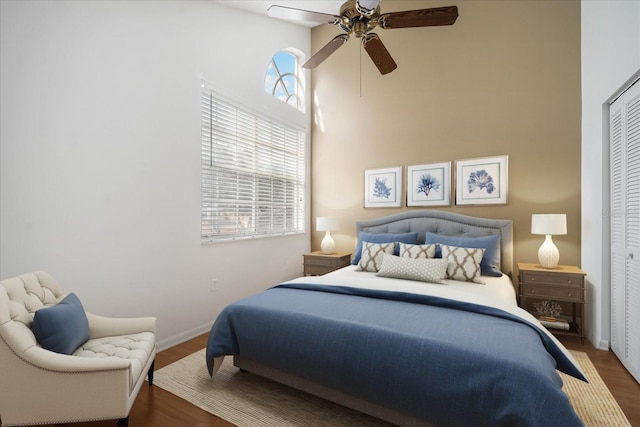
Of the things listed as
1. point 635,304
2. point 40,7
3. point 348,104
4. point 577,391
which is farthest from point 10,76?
point 635,304

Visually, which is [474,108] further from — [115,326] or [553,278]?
[115,326]

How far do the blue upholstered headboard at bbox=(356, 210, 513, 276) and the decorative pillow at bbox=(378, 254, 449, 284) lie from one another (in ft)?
2.65

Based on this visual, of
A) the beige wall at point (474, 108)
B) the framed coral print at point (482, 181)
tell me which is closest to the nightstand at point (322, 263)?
the beige wall at point (474, 108)

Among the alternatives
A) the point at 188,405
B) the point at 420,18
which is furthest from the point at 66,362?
the point at 420,18

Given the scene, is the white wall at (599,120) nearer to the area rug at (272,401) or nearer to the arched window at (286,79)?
the area rug at (272,401)

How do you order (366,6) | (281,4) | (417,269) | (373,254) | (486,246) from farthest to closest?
(281,4)
(373,254)
(486,246)
(417,269)
(366,6)

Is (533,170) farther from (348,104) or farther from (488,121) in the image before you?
(348,104)

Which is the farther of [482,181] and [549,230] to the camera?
[482,181]

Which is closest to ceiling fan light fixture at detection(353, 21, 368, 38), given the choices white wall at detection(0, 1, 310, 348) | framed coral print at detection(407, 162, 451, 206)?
white wall at detection(0, 1, 310, 348)

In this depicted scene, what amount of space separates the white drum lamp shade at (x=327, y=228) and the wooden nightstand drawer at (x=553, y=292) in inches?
86.4

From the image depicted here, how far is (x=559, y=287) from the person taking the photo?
289cm

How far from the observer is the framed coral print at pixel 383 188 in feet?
13.4

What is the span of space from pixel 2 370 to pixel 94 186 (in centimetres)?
124

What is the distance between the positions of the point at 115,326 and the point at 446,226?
10.8ft
